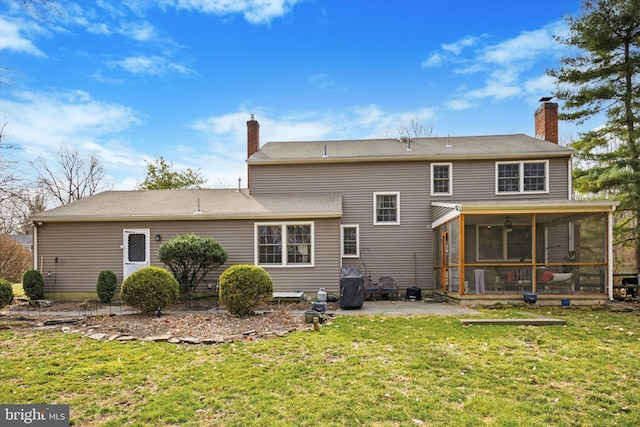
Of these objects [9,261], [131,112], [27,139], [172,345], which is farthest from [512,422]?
[9,261]

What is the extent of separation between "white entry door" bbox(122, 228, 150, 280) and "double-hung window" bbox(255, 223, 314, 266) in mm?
4005

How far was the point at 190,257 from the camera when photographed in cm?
1299

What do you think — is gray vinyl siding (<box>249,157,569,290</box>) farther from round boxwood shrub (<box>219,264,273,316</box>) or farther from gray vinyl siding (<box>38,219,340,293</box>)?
round boxwood shrub (<box>219,264,273,316</box>)

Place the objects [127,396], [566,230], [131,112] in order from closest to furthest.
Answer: [127,396]
[566,230]
[131,112]

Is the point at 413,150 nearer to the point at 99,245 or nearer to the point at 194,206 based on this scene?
the point at 194,206

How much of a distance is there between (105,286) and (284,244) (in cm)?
613

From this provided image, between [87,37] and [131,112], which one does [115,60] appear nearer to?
[87,37]

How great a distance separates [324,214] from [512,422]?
9.85m

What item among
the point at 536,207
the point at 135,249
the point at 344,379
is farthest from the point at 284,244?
the point at 344,379

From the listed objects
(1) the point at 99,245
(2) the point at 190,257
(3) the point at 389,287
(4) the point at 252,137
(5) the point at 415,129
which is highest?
(5) the point at 415,129

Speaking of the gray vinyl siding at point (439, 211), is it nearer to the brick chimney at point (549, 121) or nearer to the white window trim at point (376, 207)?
the white window trim at point (376, 207)

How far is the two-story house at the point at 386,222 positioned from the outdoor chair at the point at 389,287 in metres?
0.31

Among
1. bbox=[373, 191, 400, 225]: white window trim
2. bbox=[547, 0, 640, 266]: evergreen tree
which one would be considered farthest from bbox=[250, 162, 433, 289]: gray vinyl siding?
bbox=[547, 0, 640, 266]: evergreen tree

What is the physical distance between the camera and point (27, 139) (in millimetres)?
13266
